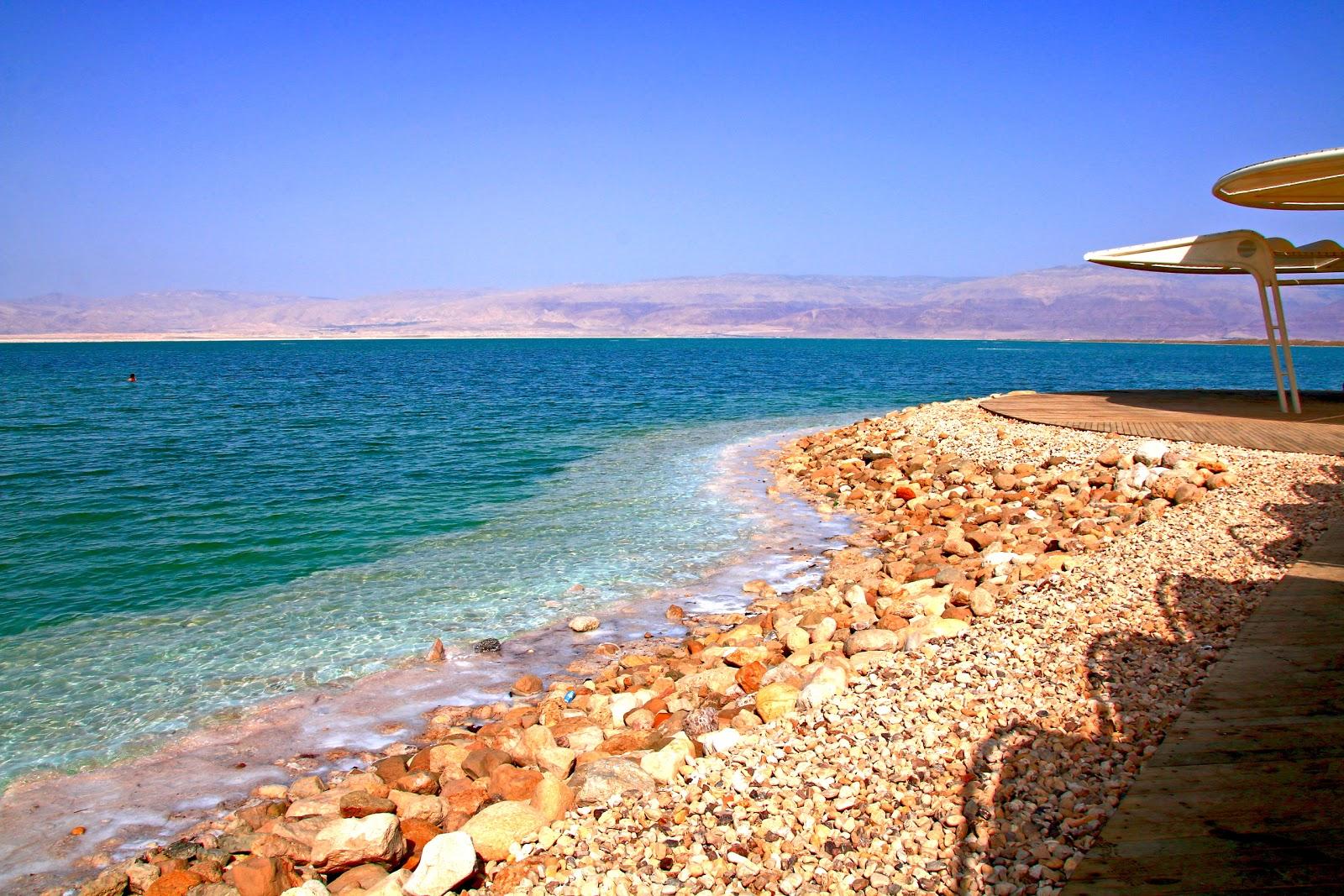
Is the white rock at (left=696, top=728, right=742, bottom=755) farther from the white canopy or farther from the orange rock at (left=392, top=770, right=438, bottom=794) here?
the white canopy

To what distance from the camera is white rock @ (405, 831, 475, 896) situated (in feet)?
13.5

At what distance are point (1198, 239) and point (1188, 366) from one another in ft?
202

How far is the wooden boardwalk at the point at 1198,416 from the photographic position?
12.5 m

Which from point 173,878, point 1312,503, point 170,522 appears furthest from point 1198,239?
point 170,522

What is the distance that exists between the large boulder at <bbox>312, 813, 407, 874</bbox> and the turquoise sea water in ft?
9.85

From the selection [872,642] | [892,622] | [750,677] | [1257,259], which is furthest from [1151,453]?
[750,677]

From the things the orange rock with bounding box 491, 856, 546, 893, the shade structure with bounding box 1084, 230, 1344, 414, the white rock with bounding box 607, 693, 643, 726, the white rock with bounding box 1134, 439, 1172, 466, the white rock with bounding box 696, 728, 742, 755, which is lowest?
the white rock with bounding box 607, 693, 643, 726

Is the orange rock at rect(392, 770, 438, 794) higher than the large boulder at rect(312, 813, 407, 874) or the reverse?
the reverse

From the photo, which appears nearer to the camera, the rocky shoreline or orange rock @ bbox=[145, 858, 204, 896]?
the rocky shoreline

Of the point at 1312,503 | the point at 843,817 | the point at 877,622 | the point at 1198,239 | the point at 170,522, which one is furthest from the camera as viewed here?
the point at 1198,239

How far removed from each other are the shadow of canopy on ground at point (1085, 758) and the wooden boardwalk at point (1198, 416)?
7810 millimetres

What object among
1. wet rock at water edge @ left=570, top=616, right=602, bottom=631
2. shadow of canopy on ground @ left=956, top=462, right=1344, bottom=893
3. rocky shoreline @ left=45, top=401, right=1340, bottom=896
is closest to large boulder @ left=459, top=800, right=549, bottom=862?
rocky shoreline @ left=45, top=401, right=1340, bottom=896

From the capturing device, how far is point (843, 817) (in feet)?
13.0

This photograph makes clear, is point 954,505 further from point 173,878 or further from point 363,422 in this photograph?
point 363,422
